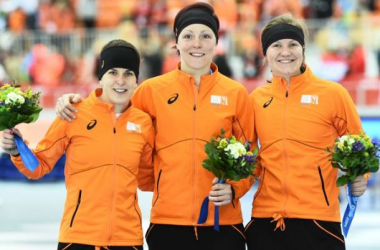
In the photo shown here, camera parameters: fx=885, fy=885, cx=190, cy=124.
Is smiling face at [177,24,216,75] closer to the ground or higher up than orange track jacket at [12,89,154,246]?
higher up

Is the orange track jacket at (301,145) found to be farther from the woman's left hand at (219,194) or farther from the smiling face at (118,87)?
the smiling face at (118,87)

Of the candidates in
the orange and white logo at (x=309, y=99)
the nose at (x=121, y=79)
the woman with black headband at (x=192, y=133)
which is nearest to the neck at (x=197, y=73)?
the woman with black headband at (x=192, y=133)

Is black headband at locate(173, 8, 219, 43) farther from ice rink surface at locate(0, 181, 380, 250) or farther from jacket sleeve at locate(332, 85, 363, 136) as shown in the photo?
ice rink surface at locate(0, 181, 380, 250)

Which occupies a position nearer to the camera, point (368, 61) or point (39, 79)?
point (368, 61)

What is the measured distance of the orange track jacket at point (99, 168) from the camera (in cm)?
607

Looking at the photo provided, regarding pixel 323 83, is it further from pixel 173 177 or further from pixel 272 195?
pixel 173 177

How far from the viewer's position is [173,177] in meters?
6.30

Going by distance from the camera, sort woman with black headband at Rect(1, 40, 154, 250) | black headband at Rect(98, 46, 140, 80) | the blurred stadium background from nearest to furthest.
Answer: woman with black headband at Rect(1, 40, 154, 250), black headband at Rect(98, 46, 140, 80), the blurred stadium background

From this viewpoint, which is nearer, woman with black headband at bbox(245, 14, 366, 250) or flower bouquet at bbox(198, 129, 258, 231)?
flower bouquet at bbox(198, 129, 258, 231)

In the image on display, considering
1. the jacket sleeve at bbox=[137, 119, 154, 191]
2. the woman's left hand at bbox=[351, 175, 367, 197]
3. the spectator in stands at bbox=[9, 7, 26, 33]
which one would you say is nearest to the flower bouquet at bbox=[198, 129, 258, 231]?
the jacket sleeve at bbox=[137, 119, 154, 191]

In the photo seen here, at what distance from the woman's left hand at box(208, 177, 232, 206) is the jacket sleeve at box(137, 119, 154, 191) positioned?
0.57 meters

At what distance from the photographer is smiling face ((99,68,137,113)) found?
20.6 feet

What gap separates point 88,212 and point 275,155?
55.2 inches

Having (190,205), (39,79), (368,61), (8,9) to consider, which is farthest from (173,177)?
(8,9)
